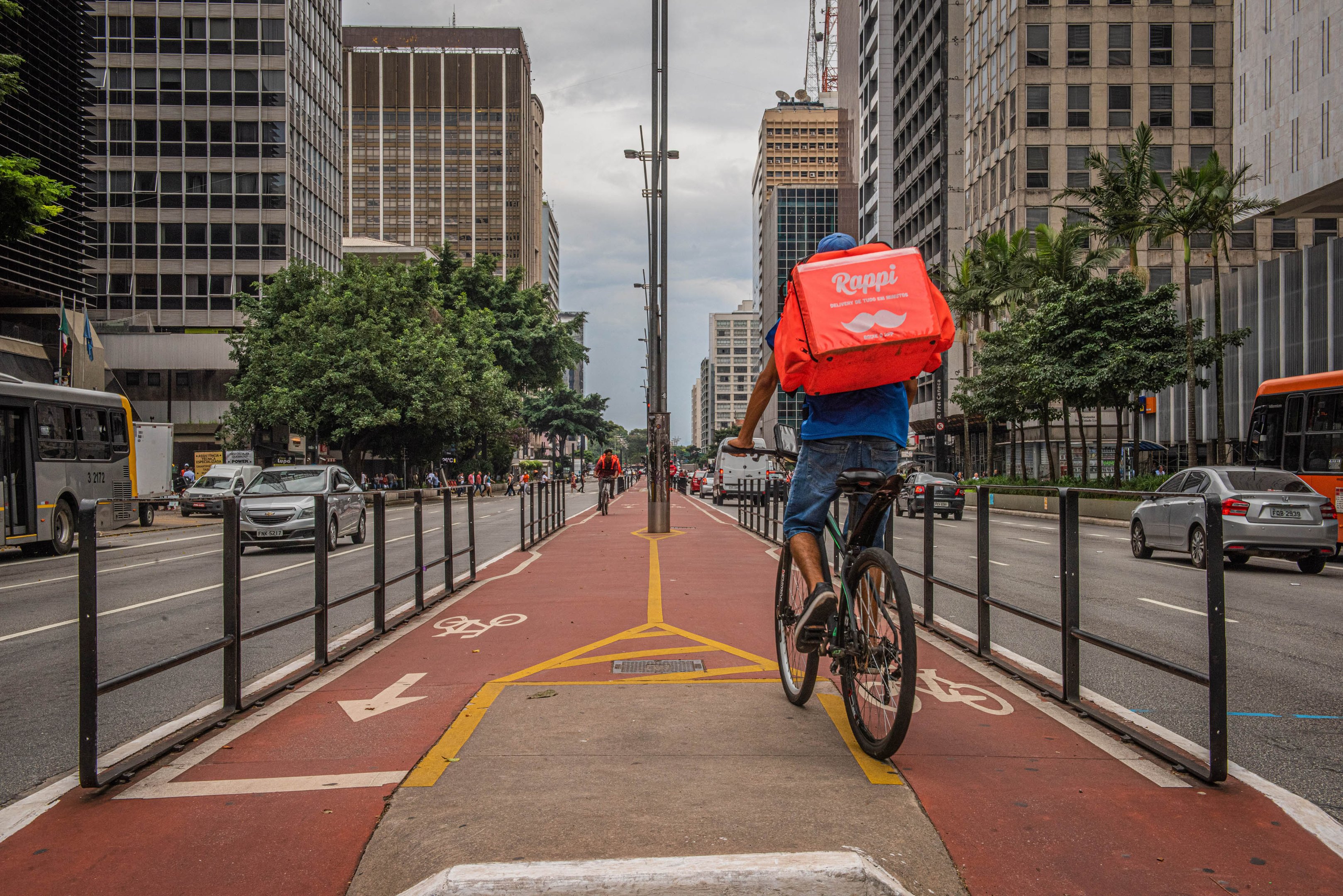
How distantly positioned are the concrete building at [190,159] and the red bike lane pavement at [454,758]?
58.6 metres

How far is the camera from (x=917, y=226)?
75.3 metres

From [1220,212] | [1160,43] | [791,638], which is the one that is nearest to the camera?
[791,638]

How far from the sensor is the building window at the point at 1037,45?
179ft

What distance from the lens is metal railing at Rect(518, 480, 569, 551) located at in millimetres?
17578

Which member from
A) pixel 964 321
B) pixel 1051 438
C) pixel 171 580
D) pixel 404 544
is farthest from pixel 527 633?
pixel 1051 438

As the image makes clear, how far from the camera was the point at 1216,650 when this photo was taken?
3.95 meters

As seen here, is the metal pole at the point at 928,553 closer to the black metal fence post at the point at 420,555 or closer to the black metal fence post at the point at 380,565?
the black metal fence post at the point at 380,565

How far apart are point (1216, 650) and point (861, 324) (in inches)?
75.8

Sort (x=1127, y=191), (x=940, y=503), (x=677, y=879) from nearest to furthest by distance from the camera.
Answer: (x=677, y=879) < (x=940, y=503) < (x=1127, y=191)

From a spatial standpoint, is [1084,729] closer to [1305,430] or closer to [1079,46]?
[1305,430]

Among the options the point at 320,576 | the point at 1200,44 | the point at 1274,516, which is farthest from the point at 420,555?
the point at 1200,44

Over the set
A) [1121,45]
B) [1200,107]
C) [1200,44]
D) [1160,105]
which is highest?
[1121,45]

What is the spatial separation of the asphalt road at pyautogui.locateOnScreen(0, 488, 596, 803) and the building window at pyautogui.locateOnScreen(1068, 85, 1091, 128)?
55.2m

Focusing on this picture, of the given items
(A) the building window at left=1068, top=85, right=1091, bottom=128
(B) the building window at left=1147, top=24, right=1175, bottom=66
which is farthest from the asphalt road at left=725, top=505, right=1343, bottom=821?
(B) the building window at left=1147, top=24, right=1175, bottom=66
